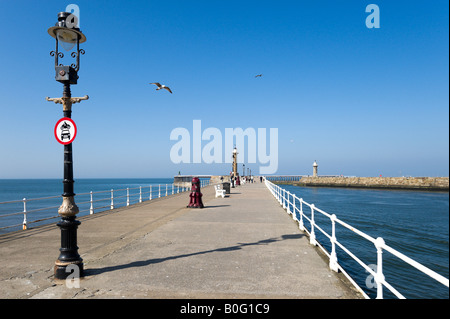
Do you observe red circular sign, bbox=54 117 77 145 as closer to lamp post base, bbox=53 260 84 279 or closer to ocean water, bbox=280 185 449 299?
lamp post base, bbox=53 260 84 279

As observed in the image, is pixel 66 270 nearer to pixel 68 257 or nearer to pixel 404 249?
pixel 68 257

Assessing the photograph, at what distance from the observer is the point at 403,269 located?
12.6m

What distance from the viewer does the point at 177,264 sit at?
6.31 m

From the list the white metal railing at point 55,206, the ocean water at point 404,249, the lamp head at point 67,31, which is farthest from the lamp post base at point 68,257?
the ocean water at point 404,249

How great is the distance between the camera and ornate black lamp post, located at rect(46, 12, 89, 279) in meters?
5.55

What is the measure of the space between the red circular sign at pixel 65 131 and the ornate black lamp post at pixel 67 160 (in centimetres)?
12

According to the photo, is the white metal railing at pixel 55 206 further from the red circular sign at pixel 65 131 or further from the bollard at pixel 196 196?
the bollard at pixel 196 196

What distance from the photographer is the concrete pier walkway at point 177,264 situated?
488 centimetres

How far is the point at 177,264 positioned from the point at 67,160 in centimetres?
293

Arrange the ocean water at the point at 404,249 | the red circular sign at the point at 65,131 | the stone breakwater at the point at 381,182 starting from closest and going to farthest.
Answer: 1. the red circular sign at the point at 65,131
2. the ocean water at the point at 404,249
3. the stone breakwater at the point at 381,182

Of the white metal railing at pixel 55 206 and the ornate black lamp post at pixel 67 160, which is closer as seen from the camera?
the ornate black lamp post at pixel 67 160

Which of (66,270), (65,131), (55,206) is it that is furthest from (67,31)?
(55,206)

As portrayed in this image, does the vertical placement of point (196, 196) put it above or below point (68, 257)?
above
